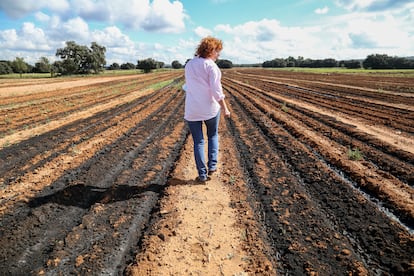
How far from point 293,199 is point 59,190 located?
11.4 ft

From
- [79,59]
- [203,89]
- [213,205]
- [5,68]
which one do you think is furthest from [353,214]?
[5,68]

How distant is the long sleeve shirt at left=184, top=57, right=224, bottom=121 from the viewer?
12.0ft

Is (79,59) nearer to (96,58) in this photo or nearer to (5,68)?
(96,58)

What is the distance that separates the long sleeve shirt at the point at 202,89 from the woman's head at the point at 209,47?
0.24 ft

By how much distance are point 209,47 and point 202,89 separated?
0.58 meters

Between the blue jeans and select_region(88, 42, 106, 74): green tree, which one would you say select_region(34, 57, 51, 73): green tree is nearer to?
select_region(88, 42, 106, 74): green tree

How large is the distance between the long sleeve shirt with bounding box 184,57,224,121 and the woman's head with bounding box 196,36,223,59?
0.24ft

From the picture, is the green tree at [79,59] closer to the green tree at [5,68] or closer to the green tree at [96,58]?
the green tree at [96,58]

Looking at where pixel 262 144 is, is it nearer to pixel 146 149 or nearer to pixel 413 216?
pixel 146 149

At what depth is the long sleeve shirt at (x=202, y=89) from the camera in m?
3.66

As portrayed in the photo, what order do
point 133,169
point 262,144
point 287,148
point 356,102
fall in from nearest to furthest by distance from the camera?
point 133,169, point 287,148, point 262,144, point 356,102

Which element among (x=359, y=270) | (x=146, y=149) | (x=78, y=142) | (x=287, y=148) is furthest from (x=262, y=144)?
(x=78, y=142)

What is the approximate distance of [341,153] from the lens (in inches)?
217

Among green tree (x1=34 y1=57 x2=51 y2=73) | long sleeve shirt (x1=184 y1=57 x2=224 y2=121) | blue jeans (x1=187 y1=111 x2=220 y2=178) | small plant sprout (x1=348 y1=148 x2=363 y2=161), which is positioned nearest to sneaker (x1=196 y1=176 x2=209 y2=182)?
blue jeans (x1=187 y1=111 x2=220 y2=178)
